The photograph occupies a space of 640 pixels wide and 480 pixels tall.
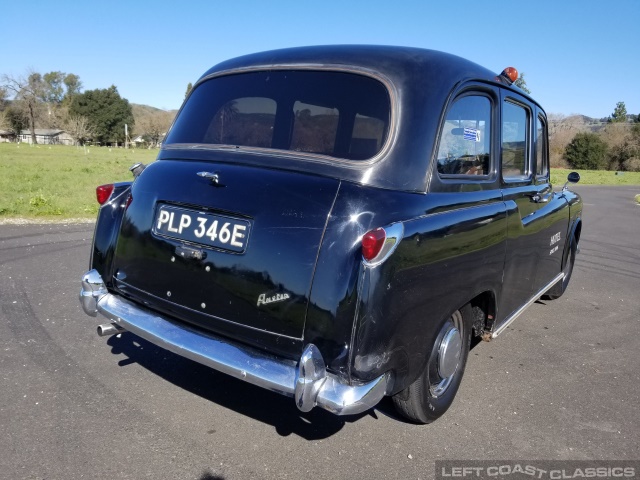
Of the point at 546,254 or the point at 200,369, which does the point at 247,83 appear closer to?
the point at 200,369

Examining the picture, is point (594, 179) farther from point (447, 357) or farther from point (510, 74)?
point (447, 357)

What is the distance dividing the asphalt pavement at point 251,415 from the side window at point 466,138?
58.8 inches

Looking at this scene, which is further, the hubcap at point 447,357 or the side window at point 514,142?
the side window at point 514,142

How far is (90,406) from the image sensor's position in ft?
9.78

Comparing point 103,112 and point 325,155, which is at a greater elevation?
point 103,112

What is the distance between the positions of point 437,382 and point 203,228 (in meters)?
1.62

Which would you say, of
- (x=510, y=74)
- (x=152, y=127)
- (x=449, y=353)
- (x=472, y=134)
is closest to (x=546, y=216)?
(x=510, y=74)

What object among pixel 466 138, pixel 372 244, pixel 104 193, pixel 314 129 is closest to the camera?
→ pixel 372 244

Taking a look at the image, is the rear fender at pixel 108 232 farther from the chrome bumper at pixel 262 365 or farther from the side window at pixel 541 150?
the side window at pixel 541 150

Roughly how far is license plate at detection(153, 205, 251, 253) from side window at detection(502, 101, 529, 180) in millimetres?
1974

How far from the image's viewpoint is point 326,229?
7.68 ft

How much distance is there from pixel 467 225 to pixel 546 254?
1.87 m

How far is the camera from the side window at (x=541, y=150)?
432 cm

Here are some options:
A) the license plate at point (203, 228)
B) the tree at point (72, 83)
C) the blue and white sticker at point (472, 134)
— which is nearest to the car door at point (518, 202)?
the blue and white sticker at point (472, 134)
